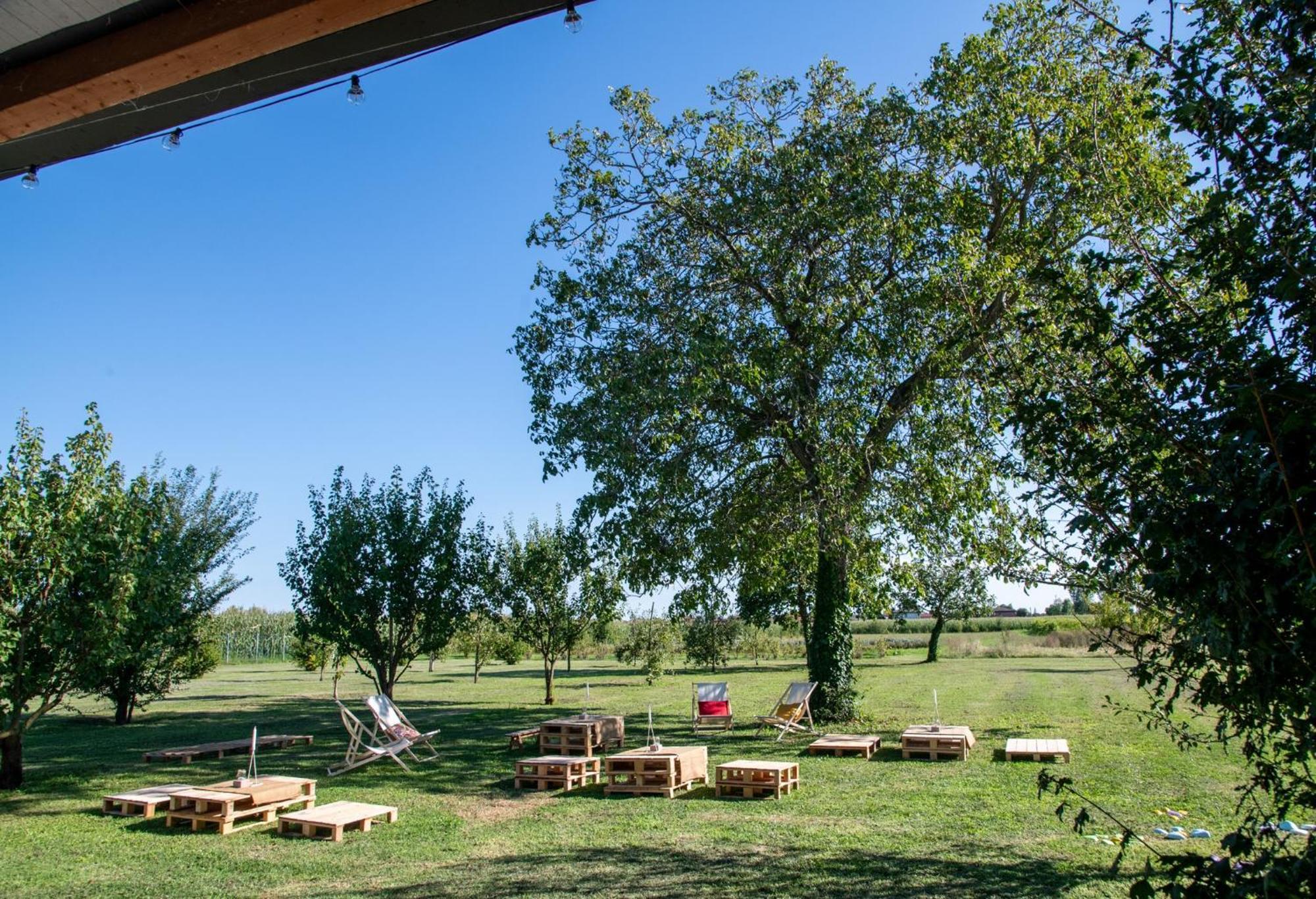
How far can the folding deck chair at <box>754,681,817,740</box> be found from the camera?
14.4 m

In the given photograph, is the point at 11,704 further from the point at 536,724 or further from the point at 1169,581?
the point at 1169,581

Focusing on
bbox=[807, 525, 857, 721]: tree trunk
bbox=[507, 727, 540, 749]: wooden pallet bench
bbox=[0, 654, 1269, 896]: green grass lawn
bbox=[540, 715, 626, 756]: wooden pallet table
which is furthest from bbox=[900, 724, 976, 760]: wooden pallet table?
bbox=[507, 727, 540, 749]: wooden pallet bench

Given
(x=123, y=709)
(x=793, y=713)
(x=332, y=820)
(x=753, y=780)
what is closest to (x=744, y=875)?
(x=753, y=780)

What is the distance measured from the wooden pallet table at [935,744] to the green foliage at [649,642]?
1349 cm

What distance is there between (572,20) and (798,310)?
11.4 metres

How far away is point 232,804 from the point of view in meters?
8.84

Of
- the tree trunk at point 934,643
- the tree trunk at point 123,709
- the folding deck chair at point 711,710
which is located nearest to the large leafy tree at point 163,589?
the tree trunk at point 123,709

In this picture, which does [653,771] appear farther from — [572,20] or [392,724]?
[572,20]

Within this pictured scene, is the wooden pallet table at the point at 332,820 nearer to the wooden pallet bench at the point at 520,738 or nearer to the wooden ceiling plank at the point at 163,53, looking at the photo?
the wooden pallet bench at the point at 520,738

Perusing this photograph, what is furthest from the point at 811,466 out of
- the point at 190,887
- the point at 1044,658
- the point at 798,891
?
the point at 1044,658

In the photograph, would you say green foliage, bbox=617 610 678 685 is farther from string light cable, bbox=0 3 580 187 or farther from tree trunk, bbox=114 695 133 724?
string light cable, bbox=0 3 580 187

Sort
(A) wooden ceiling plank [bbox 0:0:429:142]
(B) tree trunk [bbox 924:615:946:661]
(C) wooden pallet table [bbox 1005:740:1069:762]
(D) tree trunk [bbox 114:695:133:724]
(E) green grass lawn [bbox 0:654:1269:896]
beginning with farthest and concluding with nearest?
1. (B) tree trunk [bbox 924:615:946:661]
2. (D) tree trunk [bbox 114:695:133:724]
3. (C) wooden pallet table [bbox 1005:740:1069:762]
4. (E) green grass lawn [bbox 0:654:1269:896]
5. (A) wooden ceiling plank [bbox 0:0:429:142]

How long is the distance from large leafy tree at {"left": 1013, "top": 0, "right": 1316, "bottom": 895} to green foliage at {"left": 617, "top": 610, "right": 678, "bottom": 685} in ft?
73.9

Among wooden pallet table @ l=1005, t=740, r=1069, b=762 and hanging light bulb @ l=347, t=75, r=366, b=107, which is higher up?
hanging light bulb @ l=347, t=75, r=366, b=107
